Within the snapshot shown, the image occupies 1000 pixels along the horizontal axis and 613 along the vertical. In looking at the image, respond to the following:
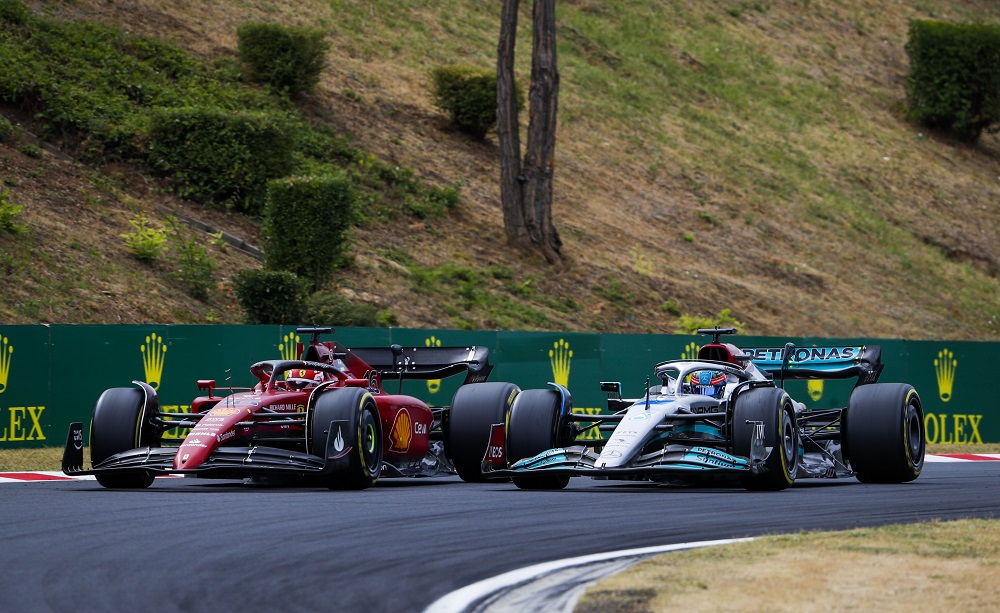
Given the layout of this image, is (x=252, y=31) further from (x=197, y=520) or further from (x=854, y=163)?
(x=197, y=520)

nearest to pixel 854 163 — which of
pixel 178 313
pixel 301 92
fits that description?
pixel 301 92

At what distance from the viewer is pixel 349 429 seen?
45.6ft

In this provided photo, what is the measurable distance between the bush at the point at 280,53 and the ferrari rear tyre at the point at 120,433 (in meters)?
21.5

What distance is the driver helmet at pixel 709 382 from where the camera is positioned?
1537 centimetres

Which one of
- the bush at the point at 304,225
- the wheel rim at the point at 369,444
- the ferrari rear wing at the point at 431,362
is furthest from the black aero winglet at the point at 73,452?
the bush at the point at 304,225

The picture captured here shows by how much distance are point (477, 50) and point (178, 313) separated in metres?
20.1

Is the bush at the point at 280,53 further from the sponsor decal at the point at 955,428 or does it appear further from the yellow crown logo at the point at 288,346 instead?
the sponsor decal at the point at 955,428

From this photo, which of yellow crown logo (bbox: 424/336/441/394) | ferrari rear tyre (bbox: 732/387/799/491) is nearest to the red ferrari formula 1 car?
ferrari rear tyre (bbox: 732/387/799/491)

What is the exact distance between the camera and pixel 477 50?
4325cm

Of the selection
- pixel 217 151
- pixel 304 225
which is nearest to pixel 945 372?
pixel 304 225

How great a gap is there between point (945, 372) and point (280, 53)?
18.4m

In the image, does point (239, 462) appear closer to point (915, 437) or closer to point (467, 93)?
point (915, 437)

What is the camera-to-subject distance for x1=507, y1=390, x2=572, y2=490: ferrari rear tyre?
1502cm

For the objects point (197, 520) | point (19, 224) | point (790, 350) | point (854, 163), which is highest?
point (854, 163)
